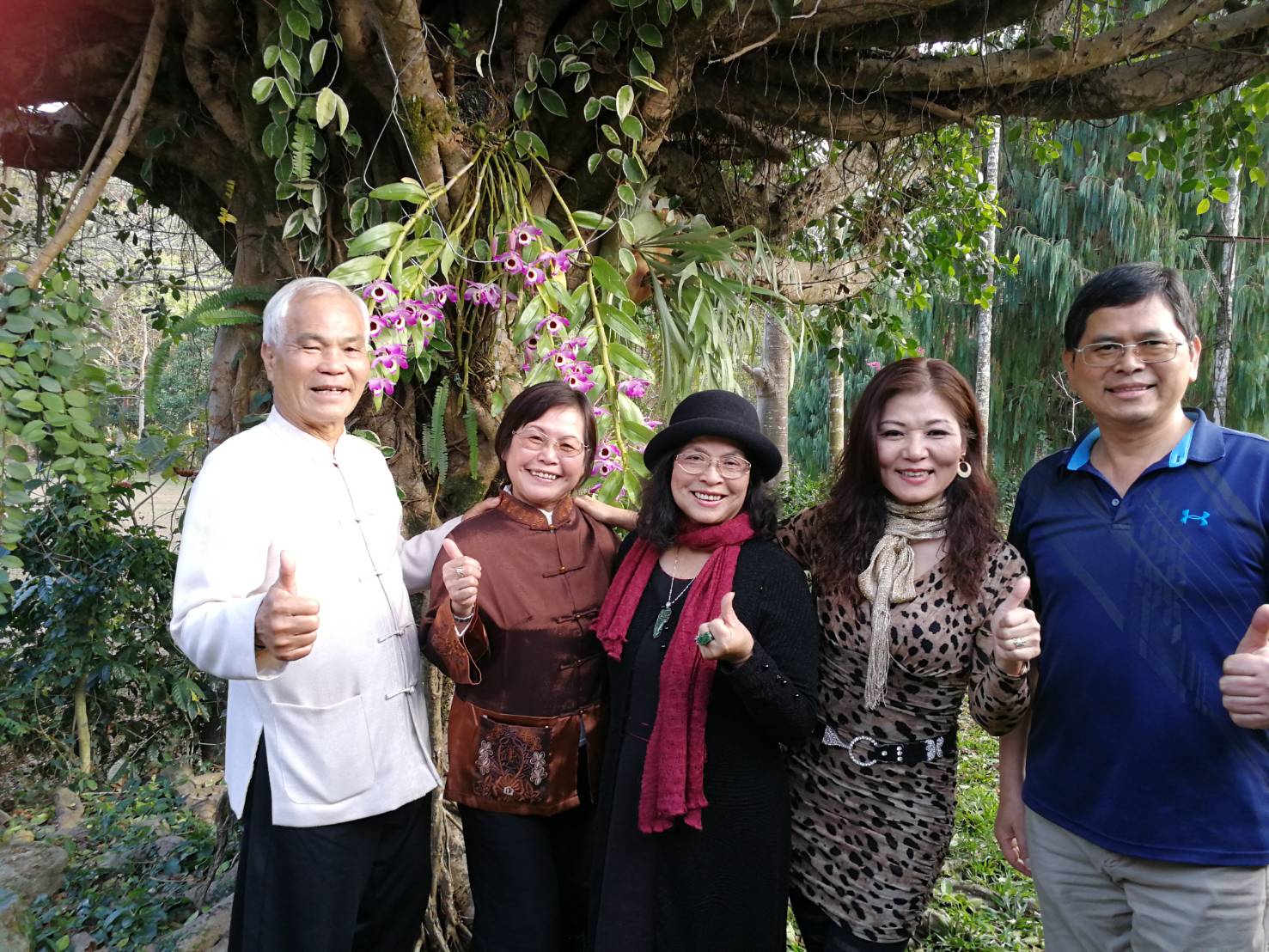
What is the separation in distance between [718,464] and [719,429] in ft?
0.25

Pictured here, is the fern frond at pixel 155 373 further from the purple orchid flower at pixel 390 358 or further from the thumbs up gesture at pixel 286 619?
the thumbs up gesture at pixel 286 619

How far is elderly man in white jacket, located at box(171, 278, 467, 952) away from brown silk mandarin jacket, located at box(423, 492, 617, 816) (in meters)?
0.10

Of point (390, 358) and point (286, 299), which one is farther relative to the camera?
point (390, 358)

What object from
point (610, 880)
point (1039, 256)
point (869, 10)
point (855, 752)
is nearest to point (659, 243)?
point (869, 10)

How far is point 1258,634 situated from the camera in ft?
4.18

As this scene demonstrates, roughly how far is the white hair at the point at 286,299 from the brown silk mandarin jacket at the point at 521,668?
0.53m

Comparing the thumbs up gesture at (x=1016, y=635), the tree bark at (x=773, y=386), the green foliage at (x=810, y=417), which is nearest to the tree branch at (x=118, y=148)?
the thumbs up gesture at (x=1016, y=635)

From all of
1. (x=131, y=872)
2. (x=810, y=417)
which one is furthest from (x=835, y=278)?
(x=810, y=417)

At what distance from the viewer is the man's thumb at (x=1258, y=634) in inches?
49.4

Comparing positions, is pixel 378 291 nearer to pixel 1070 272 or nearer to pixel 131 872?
pixel 131 872

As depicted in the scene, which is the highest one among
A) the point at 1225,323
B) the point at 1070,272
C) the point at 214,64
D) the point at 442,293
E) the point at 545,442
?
the point at 1070,272

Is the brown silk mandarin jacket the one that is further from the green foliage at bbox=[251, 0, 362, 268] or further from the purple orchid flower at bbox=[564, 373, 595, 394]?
the green foliage at bbox=[251, 0, 362, 268]

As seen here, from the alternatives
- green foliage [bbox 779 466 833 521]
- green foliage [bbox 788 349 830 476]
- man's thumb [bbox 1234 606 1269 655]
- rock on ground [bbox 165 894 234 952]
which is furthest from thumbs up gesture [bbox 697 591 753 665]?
green foliage [bbox 788 349 830 476]

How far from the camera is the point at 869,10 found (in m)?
2.42
